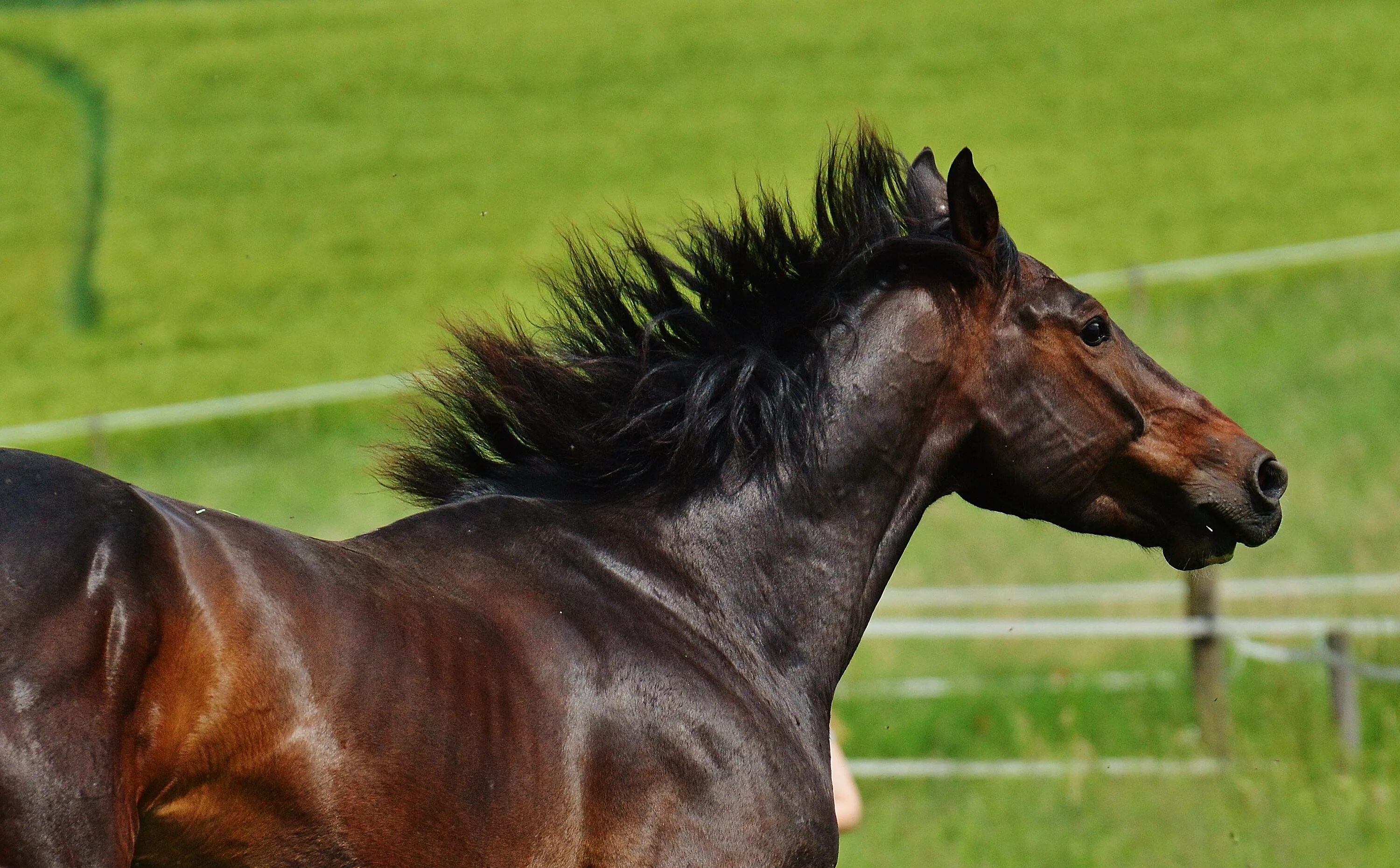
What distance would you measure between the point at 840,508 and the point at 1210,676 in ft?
17.9

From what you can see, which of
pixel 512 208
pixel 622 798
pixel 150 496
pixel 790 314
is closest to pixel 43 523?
pixel 150 496

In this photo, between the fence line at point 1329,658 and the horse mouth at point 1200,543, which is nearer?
the horse mouth at point 1200,543

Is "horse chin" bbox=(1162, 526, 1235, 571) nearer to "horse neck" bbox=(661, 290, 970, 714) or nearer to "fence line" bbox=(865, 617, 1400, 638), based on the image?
"horse neck" bbox=(661, 290, 970, 714)

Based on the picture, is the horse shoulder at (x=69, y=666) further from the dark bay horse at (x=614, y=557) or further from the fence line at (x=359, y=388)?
the fence line at (x=359, y=388)

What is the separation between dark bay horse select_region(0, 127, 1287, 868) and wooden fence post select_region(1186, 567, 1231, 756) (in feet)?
14.9

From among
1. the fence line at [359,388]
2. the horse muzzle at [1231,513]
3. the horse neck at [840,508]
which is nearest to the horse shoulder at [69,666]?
the horse neck at [840,508]

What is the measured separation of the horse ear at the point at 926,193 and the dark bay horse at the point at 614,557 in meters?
0.01

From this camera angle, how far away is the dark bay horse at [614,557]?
2219mm

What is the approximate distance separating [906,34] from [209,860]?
89.3ft

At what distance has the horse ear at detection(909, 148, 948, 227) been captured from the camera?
364cm

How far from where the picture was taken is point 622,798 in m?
2.77

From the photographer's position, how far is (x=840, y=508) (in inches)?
133

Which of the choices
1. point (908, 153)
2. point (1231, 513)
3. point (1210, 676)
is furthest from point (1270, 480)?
point (908, 153)

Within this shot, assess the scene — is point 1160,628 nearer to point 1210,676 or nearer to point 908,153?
point 1210,676
